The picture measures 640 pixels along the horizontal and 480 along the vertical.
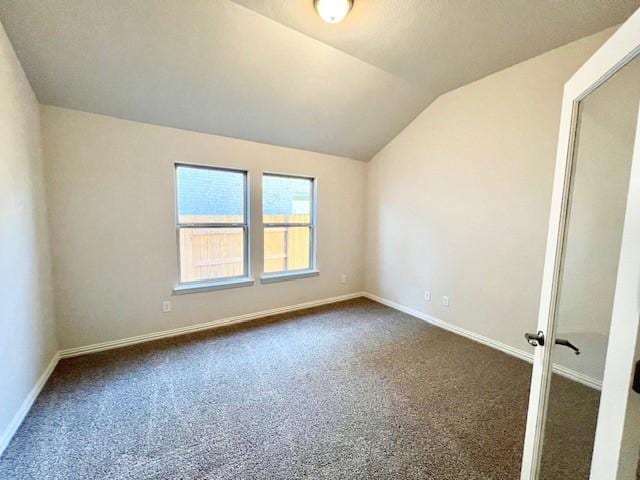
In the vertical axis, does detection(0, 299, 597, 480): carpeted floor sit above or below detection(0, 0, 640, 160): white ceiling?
below

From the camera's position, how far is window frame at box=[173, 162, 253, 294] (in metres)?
3.14

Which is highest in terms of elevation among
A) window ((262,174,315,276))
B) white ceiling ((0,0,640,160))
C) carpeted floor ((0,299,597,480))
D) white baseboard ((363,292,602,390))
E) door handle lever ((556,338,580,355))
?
white ceiling ((0,0,640,160))

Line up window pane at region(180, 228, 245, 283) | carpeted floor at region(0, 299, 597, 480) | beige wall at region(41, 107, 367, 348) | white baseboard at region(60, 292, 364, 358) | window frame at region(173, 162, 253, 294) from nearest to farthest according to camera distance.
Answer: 1. carpeted floor at region(0, 299, 597, 480)
2. beige wall at region(41, 107, 367, 348)
3. white baseboard at region(60, 292, 364, 358)
4. window frame at region(173, 162, 253, 294)
5. window pane at region(180, 228, 245, 283)

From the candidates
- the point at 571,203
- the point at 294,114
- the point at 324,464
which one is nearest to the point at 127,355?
the point at 324,464

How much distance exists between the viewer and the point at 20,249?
1.94m

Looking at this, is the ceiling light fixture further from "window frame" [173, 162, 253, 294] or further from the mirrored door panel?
"window frame" [173, 162, 253, 294]

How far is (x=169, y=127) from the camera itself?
9.64 feet

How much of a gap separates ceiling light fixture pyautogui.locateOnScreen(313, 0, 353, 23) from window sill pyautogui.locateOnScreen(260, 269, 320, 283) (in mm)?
2798

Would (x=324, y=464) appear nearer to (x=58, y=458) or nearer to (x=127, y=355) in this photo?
(x=58, y=458)

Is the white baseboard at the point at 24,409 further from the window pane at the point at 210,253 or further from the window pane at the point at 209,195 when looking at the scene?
the window pane at the point at 209,195

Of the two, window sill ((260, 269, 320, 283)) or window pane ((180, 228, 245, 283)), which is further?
window sill ((260, 269, 320, 283))

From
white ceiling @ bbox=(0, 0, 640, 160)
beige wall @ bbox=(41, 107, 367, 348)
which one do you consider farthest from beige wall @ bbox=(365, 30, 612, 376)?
beige wall @ bbox=(41, 107, 367, 348)

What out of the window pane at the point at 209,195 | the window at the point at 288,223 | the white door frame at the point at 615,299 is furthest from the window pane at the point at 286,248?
the white door frame at the point at 615,299

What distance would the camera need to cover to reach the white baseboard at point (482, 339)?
3.69 ft
